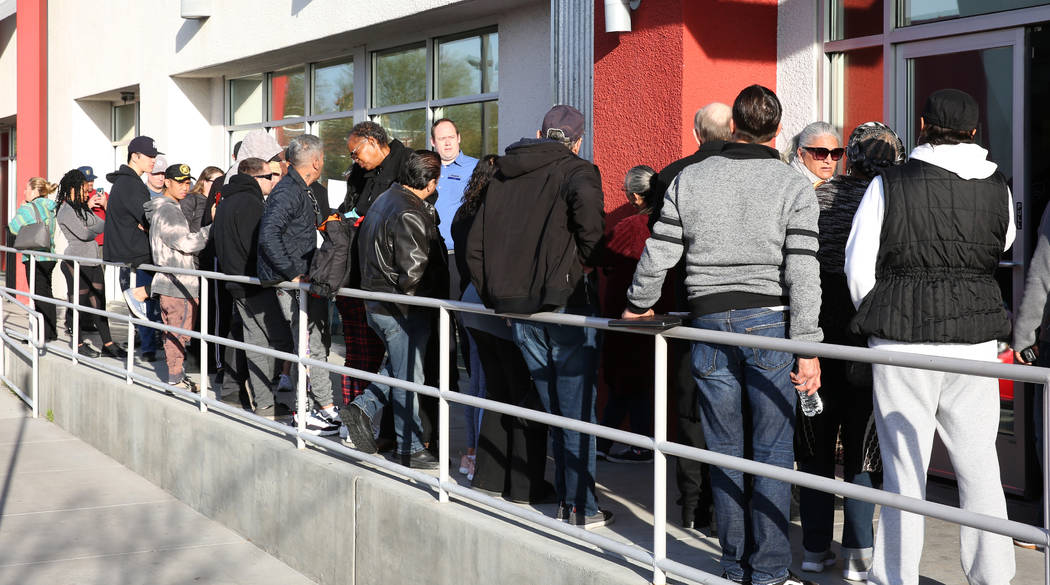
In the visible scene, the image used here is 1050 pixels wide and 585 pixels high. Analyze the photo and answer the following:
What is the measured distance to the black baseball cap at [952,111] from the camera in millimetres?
3893

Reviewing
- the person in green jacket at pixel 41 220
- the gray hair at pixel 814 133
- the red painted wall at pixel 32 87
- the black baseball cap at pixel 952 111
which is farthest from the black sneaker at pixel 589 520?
the red painted wall at pixel 32 87

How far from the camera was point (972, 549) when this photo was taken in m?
3.88

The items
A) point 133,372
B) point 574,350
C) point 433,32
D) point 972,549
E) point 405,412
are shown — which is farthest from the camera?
point 433,32

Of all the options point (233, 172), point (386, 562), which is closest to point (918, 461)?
point (386, 562)

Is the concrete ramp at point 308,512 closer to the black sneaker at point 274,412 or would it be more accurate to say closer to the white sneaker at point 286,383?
the black sneaker at point 274,412

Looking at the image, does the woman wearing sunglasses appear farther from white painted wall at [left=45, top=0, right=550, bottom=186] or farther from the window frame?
the window frame

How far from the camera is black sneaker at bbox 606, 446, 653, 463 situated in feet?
21.2

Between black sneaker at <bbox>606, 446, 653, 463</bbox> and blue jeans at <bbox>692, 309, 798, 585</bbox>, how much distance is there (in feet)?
7.24

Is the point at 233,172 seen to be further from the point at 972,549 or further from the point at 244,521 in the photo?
the point at 972,549

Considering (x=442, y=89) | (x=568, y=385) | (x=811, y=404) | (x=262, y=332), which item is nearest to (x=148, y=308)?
(x=442, y=89)

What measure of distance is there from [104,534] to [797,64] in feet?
16.4

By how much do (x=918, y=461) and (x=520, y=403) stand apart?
83.6 inches

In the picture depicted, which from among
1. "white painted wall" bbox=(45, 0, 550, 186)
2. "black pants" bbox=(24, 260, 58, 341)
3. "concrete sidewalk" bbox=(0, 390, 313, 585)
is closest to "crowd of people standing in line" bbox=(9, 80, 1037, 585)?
"concrete sidewalk" bbox=(0, 390, 313, 585)

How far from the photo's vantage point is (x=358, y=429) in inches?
237
